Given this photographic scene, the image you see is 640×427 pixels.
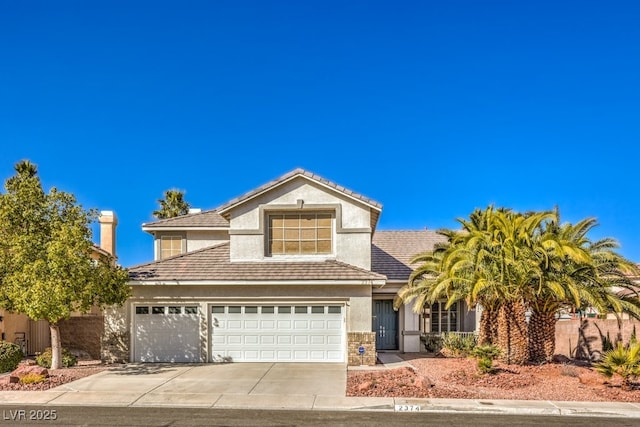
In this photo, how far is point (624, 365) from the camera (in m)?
12.6

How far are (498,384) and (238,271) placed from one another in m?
9.74

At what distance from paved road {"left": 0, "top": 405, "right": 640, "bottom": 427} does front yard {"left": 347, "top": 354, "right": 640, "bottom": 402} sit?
60.1 inches

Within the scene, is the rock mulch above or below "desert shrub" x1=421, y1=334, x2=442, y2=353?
above

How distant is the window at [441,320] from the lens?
856 inches

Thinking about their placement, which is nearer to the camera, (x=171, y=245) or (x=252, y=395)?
(x=252, y=395)

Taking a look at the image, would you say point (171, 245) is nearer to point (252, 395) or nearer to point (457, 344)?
point (252, 395)

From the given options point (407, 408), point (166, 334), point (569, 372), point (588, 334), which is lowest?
point (569, 372)

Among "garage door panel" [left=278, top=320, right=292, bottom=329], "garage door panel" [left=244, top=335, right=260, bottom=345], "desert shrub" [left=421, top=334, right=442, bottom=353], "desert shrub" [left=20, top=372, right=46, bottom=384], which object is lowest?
"desert shrub" [left=421, top=334, right=442, bottom=353]

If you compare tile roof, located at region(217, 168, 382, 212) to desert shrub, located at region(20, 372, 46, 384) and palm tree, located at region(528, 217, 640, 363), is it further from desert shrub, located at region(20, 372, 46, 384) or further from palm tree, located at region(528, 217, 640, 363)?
desert shrub, located at region(20, 372, 46, 384)

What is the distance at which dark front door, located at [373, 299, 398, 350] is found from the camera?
21.2 metres

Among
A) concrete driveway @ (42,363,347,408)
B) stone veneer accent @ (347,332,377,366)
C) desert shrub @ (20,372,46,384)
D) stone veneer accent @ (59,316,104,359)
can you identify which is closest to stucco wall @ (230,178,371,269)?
stone veneer accent @ (347,332,377,366)

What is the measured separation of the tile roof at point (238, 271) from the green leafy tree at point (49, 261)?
1.60m

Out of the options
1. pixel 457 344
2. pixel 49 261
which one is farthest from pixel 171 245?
pixel 457 344

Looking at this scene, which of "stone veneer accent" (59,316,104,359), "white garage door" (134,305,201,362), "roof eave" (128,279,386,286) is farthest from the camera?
"stone veneer accent" (59,316,104,359)
